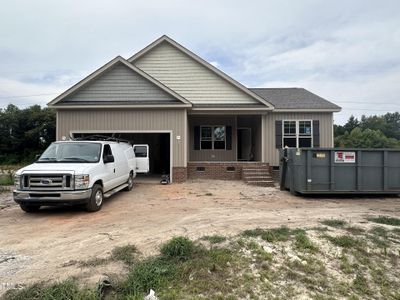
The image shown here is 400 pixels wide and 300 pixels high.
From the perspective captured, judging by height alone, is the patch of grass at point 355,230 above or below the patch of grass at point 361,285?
above

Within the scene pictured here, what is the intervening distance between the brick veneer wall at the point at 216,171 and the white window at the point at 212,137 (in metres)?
2.51

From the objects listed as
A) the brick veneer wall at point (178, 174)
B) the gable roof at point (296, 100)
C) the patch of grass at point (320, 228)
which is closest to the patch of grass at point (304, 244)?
the patch of grass at point (320, 228)

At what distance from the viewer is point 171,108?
48.3 feet

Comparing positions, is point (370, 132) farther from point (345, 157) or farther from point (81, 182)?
point (81, 182)

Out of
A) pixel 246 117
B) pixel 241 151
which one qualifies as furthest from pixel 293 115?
pixel 241 151

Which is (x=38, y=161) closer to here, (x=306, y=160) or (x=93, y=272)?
(x=93, y=272)

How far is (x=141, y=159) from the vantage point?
13727 millimetres

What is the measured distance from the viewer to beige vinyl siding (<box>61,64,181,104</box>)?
1484 centimetres

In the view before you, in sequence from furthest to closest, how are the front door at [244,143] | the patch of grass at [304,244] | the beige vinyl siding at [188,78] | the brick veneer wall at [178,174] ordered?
1. the front door at [244,143]
2. the beige vinyl siding at [188,78]
3. the brick veneer wall at [178,174]
4. the patch of grass at [304,244]

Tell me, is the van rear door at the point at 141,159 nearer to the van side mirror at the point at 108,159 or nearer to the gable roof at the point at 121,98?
the gable roof at the point at 121,98

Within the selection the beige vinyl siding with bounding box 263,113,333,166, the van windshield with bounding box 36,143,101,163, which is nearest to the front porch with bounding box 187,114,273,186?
the beige vinyl siding with bounding box 263,113,333,166

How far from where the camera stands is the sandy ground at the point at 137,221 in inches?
189

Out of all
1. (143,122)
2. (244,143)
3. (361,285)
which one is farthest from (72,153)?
(244,143)

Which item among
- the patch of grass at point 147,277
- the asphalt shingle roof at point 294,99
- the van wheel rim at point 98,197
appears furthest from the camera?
the asphalt shingle roof at point 294,99
